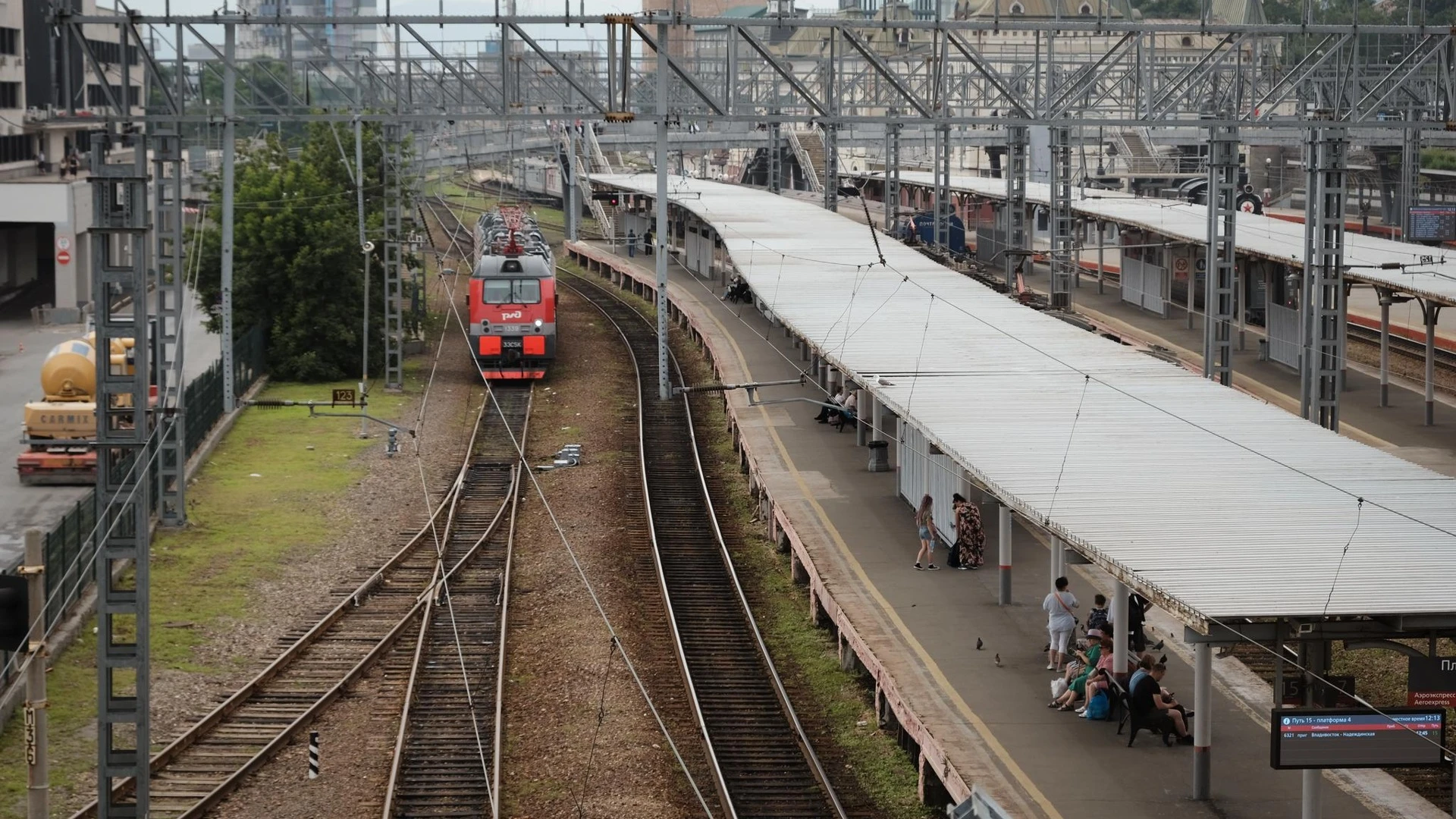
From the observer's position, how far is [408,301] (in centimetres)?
4828

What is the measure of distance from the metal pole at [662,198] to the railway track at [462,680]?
7.00 m

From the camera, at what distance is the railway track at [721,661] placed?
1595cm

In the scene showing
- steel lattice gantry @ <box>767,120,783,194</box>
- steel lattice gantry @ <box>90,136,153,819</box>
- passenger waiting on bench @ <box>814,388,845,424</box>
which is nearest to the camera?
steel lattice gantry @ <box>90,136,153,819</box>

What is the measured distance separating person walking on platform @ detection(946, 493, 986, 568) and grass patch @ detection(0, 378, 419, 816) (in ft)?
28.1

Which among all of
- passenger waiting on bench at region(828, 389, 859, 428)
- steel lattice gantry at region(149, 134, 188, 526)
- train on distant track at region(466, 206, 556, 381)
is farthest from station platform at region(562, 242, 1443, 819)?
train on distant track at region(466, 206, 556, 381)

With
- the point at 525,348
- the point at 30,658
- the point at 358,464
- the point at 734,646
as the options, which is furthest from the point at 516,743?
the point at 525,348

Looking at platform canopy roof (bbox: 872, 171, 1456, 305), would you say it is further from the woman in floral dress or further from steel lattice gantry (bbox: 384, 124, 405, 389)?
steel lattice gantry (bbox: 384, 124, 405, 389)

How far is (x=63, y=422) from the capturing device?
1222 inches

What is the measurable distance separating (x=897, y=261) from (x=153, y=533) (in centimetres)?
1881

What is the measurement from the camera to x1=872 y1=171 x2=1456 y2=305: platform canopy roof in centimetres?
3134

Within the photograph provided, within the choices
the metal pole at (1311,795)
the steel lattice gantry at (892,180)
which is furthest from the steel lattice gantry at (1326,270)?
the steel lattice gantry at (892,180)

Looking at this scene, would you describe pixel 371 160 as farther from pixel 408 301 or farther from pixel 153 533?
pixel 153 533

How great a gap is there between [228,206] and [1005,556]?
19457 millimetres

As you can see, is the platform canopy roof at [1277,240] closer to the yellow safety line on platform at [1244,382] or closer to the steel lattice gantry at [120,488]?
the yellow safety line on platform at [1244,382]
